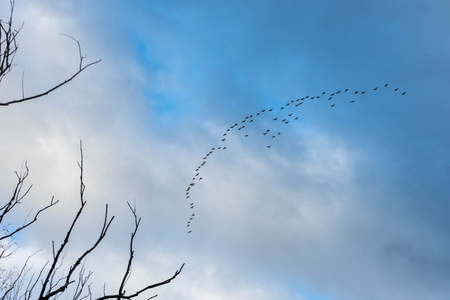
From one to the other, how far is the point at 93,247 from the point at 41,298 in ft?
2.19

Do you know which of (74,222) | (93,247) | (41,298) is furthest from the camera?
(74,222)

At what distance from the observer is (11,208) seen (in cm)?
552

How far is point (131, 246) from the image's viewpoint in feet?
14.0

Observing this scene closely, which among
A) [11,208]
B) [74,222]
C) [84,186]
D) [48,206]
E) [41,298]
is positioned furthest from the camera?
[11,208]

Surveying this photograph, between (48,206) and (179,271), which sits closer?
(179,271)

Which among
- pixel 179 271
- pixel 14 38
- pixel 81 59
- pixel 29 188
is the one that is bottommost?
pixel 179 271

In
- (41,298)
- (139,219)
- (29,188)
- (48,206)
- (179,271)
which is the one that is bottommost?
(41,298)

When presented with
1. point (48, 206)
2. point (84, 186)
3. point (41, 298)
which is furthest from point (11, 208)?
point (41, 298)

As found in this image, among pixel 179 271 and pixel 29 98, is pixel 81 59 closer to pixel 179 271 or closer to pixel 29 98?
pixel 29 98

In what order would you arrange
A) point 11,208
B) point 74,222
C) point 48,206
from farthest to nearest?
point 11,208
point 48,206
point 74,222

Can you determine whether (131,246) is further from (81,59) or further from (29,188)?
(29,188)

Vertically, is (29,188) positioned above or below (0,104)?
above

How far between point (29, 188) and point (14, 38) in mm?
2473

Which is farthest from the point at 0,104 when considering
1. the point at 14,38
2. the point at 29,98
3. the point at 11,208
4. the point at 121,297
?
the point at 121,297
